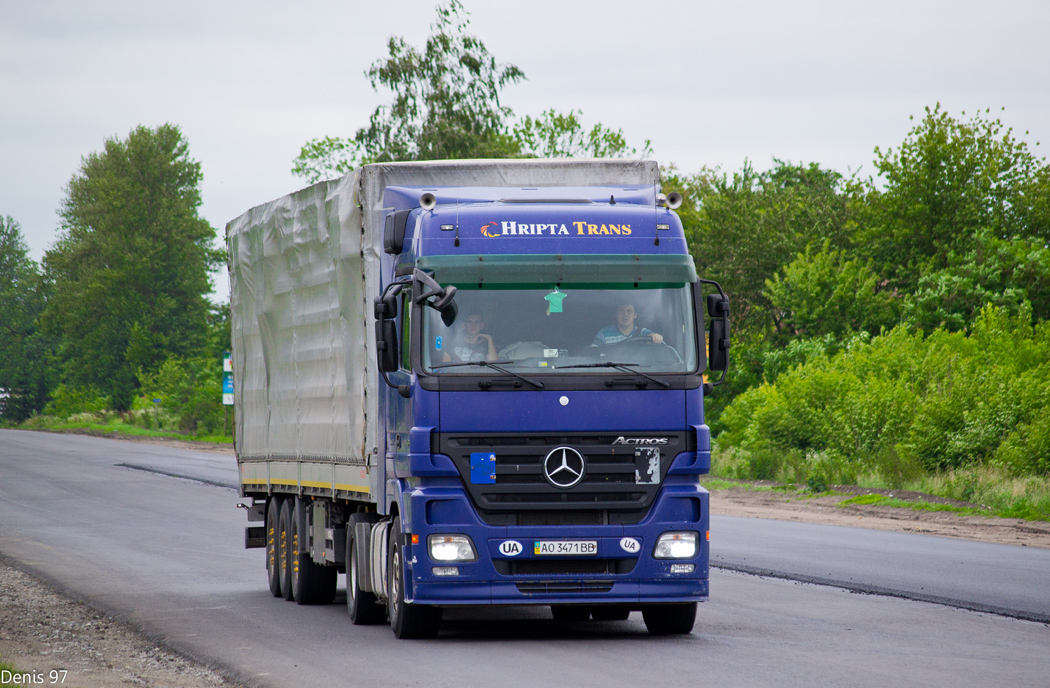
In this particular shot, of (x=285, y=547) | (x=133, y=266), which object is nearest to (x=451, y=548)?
(x=285, y=547)

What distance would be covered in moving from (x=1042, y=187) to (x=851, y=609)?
36.4 metres

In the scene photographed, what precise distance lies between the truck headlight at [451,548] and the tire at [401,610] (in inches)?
19.8

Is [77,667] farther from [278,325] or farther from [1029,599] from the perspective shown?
[1029,599]

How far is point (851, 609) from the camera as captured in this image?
42.3 feet

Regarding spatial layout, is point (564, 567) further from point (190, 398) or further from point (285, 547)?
point (190, 398)

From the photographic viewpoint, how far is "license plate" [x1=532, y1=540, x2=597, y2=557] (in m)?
10.2

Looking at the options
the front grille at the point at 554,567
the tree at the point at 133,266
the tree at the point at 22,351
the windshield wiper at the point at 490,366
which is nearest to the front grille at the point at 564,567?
the front grille at the point at 554,567

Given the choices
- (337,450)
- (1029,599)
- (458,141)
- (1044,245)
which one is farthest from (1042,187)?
(337,450)

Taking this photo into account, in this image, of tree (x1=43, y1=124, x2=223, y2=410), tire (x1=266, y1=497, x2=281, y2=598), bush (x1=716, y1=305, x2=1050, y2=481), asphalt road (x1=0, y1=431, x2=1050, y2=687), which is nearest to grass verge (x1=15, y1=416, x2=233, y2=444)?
tree (x1=43, y1=124, x2=223, y2=410)

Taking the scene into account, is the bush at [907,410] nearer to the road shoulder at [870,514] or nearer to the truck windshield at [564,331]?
the road shoulder at [870,514]

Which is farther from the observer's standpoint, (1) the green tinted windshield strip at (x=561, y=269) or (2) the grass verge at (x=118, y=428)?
(2) the grass verge at (x=118, y=428)

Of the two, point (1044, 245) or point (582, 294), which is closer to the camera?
point (582, 294)

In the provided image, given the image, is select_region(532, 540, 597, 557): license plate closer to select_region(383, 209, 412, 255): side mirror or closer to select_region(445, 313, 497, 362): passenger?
select_region(445, 313, 497, 362): passenger

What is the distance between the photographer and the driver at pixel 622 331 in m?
10.4
